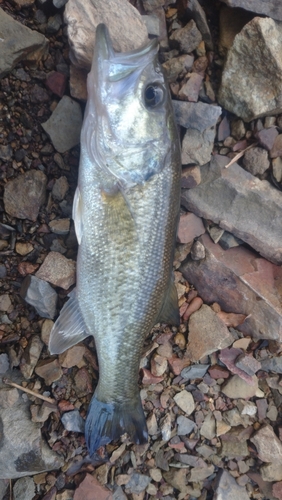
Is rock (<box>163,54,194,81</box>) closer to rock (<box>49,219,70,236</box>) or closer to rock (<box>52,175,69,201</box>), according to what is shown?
rock (<box>52,175,69,201</box>)

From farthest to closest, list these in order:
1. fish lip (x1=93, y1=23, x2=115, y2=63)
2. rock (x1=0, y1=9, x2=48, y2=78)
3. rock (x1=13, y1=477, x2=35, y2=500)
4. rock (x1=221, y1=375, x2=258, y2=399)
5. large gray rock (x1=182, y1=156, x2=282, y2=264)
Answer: rock (x1=221, y1=375, x2=258, y2=399) < large gray rock (x1=182, y1=156, x2=282, y2=264) < rock (x1=13, y1=477, x2=35, y2=500) < rock (x1=0, y1=9, x2=48, y2=78) < fish lip (x1=93, y1=23, x2=115, y2=63)

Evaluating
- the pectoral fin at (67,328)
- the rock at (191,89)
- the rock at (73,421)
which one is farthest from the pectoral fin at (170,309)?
the rock at (191,89)

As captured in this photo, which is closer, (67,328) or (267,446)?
(67,328)

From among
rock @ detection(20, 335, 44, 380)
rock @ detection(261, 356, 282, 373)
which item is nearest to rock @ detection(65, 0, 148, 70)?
rock @ detection(20, 335, 44, 380)

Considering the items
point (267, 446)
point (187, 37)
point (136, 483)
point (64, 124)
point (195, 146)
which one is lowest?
point (136, 483)

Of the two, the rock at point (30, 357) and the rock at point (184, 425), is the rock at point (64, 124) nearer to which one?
the rock at point (30, 357)

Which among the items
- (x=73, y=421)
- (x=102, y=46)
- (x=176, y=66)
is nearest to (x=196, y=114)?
(x=176, y=66)

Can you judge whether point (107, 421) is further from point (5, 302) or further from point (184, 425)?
point (5, 302)
